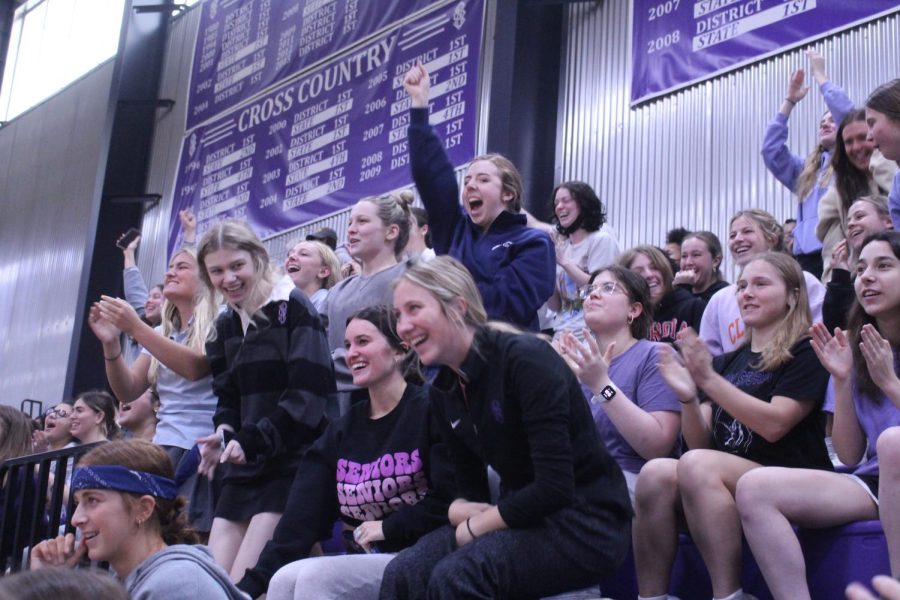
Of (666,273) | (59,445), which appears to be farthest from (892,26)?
(59,445)

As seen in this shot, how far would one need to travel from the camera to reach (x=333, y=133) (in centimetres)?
806

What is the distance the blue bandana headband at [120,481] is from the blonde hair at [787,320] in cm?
158

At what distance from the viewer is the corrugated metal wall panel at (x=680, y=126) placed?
5309 mm

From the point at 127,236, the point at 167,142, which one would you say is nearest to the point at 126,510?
the point at 127,236

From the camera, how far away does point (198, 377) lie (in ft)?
12.6

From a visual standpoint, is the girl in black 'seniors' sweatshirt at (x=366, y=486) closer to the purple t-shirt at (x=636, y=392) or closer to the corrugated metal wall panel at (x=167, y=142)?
the purple t-shirt at (x=636, y=392)

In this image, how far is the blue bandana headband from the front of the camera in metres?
2.55

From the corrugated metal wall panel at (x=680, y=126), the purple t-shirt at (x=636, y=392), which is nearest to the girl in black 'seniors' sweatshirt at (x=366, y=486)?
the purple t-shirt at (x=636, y=392)

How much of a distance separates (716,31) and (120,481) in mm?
4287

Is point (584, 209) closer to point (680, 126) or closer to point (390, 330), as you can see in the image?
point (680, 126)

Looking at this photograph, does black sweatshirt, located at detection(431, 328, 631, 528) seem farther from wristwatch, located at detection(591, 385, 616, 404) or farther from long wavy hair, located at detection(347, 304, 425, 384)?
long wavy hair, located at detection(347, 304, 425, 384)

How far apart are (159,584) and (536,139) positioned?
4.90 m

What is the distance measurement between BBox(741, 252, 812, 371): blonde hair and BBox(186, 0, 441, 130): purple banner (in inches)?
196

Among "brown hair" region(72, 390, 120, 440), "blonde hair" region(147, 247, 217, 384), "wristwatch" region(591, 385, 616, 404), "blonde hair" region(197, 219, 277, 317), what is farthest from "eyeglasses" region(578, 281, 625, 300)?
"brown hair" region(72, 390, 120, 440)
